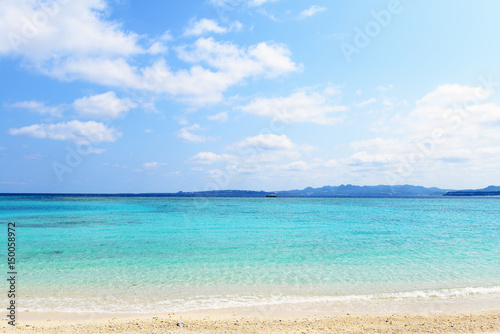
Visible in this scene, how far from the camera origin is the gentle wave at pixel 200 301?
28.4 ft

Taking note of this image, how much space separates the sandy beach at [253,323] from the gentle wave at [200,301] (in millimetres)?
440

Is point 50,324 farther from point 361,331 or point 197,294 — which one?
point 361,331

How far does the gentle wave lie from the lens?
28.4ft

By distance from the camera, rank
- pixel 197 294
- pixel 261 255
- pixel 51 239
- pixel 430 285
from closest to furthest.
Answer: pixel 197 294 → pixel 430 285 → pixel 261 255 → pixel 51 239

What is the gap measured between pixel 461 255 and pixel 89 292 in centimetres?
1689

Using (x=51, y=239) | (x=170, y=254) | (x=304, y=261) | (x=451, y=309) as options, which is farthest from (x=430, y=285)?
(x=51, y=239)

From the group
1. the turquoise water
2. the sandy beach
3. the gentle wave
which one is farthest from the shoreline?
the turquoise water

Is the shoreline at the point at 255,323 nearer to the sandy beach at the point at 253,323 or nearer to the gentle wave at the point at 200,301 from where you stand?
the sandy beach at the point at 253,323

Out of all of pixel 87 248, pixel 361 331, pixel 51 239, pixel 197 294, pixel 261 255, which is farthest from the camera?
pixel 51 239

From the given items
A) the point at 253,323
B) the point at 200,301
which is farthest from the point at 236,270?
the point at 253,323

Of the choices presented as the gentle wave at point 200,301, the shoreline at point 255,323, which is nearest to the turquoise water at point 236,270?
the gentle wave at point 200,301

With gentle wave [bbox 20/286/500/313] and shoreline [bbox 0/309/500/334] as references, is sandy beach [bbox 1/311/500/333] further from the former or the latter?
gentle wave [bbox 20/286/500/313]

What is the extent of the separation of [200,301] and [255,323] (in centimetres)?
231

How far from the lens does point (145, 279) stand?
11195mm
